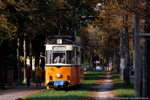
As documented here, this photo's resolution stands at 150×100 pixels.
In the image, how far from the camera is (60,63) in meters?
23.5

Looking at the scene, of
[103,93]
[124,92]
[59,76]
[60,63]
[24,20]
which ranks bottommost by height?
[103,93]

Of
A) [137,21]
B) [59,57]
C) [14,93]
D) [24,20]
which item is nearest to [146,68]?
[137,21]

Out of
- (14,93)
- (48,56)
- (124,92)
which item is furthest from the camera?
(14,93)

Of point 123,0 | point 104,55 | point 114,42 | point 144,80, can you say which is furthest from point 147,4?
point 104,55

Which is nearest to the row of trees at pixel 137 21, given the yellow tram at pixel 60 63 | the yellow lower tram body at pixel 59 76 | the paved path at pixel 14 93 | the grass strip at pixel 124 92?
the grass strip at pixel 124 92

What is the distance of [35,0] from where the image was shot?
25.9 meters

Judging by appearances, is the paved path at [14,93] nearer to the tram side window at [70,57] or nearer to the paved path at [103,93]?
the tram side window at [70,57]

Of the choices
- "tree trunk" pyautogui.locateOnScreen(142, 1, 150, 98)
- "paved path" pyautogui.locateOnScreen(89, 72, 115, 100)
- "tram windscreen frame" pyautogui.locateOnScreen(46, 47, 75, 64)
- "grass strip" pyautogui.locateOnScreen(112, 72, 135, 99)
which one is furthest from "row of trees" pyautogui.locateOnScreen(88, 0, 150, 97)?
"tram windscreen frame" pyautogui.locateOnScreen(46, 47, 75, 64)

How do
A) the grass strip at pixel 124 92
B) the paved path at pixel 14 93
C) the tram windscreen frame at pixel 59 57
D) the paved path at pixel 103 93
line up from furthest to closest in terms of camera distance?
the tram windscreen frame at pixel 59 57
the paved path at pixel 14 93
the paved path at pixel 103 93
the grass strip at pixel 124 92

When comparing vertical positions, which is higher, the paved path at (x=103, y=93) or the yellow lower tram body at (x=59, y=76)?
the yellow lower tram body at (x=59, y=76)

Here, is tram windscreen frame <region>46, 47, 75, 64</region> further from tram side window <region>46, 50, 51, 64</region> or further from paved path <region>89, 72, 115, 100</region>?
paved path <region>89, 72, 115, 100</region>

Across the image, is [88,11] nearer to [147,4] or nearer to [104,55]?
[147,4]

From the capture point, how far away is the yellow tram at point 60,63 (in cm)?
2328

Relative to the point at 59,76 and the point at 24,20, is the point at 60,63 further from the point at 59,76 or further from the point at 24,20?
the point at 24,20
